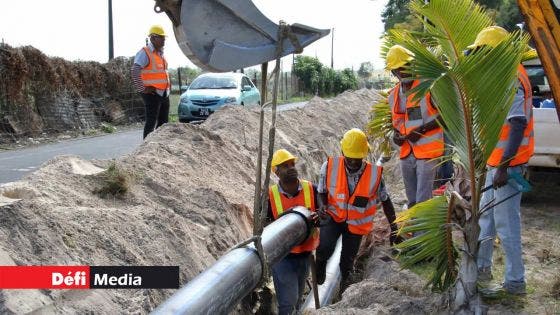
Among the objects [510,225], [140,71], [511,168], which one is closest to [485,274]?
[510,225]

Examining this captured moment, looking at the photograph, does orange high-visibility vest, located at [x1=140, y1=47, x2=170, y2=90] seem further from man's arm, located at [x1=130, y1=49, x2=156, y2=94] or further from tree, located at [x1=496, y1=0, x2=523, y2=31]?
tree, located at [x1=496, y1=0, x2=523, y2=31]

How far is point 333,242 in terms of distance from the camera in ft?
17.6

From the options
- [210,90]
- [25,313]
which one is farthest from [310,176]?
[210,90]

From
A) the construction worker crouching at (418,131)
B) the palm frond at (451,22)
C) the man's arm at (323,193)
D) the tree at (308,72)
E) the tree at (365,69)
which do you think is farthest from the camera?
the tree at (365,69)

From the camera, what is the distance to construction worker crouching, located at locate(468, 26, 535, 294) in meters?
4.15

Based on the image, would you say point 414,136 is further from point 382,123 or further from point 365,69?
point 365,69

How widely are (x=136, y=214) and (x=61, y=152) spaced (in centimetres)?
881

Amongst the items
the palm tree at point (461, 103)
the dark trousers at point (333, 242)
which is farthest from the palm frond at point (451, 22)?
the dark trousers at point (333, 242)

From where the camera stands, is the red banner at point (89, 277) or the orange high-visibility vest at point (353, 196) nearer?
the red banner at point (89, 277)

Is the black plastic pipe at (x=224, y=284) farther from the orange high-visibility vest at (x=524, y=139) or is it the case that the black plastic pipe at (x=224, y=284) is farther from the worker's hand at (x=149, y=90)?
the worker's hand at (x=149, y=90)

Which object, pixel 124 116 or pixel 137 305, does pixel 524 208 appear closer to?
pixel 137 305

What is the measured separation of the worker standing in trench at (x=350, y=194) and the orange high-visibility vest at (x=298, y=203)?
9cm

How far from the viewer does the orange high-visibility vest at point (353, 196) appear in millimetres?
5047

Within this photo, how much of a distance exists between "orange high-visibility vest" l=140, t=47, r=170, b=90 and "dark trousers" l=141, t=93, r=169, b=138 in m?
0.15
